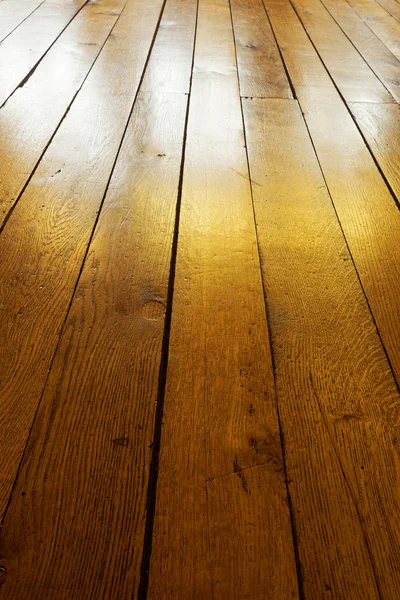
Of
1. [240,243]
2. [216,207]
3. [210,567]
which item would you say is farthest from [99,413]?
[216,207]

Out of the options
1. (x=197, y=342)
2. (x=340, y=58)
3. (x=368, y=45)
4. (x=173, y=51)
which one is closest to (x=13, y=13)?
(x=173, y=51)

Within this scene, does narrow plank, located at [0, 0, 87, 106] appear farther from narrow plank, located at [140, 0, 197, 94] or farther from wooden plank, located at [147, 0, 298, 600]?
wooden plank, located at [147, 0, 298, 600]

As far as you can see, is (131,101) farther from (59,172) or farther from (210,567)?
(210,567)

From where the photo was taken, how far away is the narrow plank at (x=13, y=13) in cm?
221

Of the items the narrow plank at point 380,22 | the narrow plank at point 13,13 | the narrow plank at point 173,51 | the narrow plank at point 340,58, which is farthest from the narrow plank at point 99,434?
the narrow plank at point 380,22

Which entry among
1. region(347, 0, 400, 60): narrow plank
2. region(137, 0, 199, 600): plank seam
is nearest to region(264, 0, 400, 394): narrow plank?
region(137, 0, 199, 600): plank seam

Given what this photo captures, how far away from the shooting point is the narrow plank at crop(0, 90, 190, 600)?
23.2 inches

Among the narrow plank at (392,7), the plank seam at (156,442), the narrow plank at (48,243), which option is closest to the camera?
the plank seam at (156,442)

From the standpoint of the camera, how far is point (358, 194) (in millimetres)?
1250

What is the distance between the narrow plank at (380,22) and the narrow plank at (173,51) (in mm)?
847

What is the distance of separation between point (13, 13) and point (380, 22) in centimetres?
175

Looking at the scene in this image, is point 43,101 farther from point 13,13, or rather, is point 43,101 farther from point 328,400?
point 328,400

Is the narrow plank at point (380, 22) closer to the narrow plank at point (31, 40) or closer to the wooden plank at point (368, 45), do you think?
the wooden plank at point (368, 45)

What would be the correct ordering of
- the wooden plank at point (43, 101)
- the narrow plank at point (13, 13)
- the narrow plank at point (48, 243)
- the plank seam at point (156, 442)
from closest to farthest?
the plank seam at point (156, 442), the narrow plank at point (48, 243), the wooden plank at point (43, 101), the narrow plank at point (13, 13)
